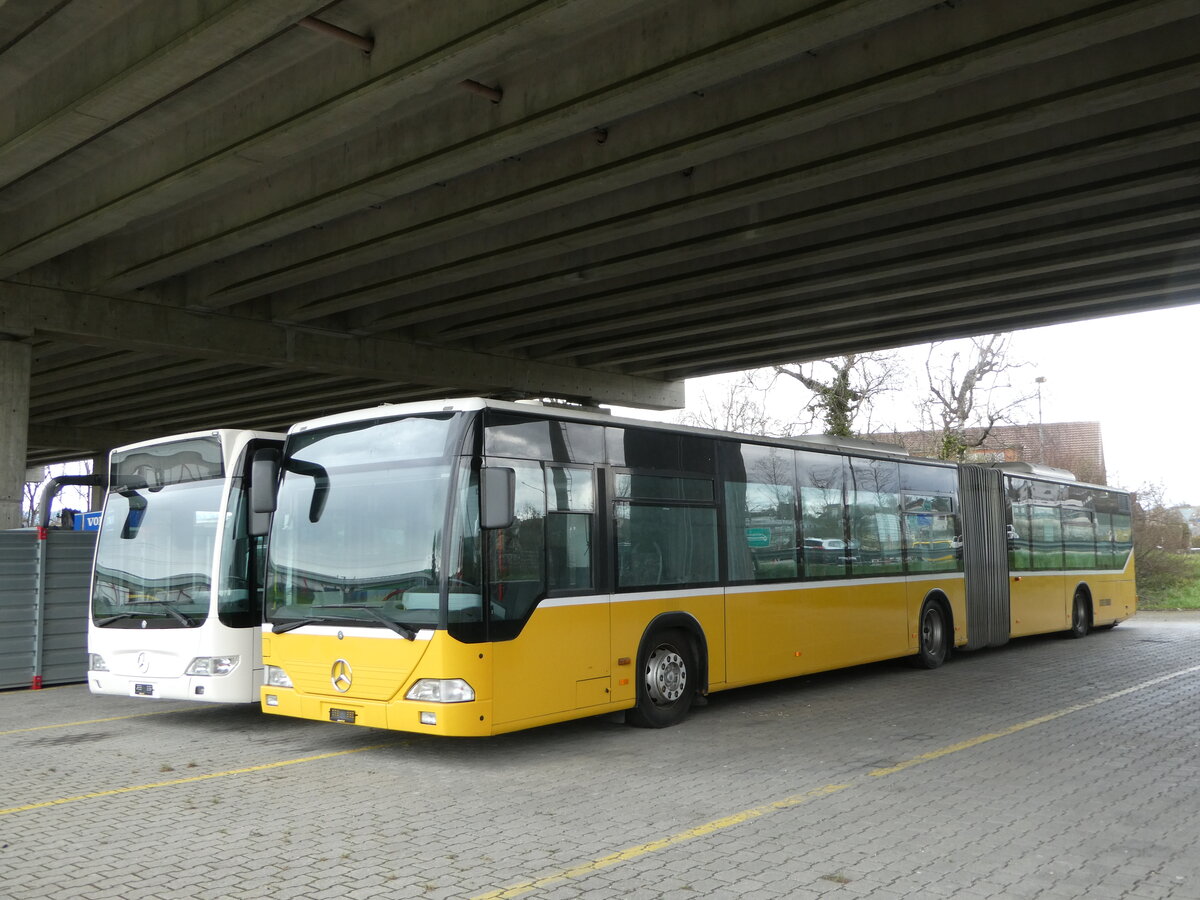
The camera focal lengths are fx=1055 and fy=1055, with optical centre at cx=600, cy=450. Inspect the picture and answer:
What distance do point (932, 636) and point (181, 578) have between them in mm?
10414

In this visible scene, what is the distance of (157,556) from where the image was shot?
1127cm

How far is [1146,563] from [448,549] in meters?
31.1

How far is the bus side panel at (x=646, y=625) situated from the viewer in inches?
384

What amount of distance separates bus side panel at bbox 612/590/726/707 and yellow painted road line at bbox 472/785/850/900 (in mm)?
2513

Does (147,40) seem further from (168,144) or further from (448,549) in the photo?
(448,549)

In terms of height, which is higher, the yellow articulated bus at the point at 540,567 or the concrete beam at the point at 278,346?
the concrete beam at the point at 278,346

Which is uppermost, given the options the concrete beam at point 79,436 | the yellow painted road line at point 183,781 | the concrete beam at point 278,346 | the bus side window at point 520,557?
the concrete beam at point 79,436

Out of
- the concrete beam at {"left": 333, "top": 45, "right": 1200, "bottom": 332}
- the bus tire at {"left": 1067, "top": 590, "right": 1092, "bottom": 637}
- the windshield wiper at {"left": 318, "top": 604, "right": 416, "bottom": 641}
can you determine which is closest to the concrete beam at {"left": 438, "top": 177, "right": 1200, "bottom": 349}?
the concrete beam at {"left": 333, "top": 45, "right": 1200, "bottom": 332}

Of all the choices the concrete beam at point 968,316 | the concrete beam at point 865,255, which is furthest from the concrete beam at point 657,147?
the concrete beam at point 968,316

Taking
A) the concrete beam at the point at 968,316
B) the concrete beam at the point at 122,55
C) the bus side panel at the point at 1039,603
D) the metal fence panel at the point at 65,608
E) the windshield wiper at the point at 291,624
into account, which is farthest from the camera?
the concrete beam at the point at 968,316

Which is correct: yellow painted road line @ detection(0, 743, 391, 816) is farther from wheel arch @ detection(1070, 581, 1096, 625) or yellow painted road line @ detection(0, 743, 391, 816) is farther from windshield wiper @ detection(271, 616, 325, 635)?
wheel arch @ detection(1070, 581, 1096, 625)

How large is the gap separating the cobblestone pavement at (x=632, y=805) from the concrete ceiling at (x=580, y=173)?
636 cm

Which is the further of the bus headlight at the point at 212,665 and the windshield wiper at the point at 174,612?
the windshield wiper at the point at 174,612

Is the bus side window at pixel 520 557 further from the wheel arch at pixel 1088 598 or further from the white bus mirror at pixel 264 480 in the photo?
the wheel arch at pixel 1088 598
